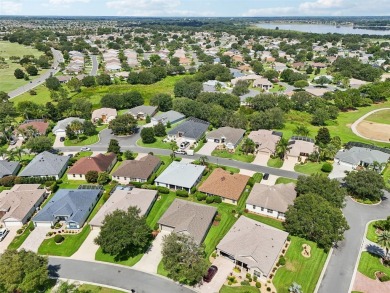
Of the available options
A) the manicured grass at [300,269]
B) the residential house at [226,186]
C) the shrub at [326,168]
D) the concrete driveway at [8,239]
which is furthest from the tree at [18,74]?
the manicured grass at [300,269]

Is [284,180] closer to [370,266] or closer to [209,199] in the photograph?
[209,199]

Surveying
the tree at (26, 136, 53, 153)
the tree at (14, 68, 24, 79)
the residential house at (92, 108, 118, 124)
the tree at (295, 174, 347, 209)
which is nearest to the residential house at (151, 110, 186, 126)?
the residential house at (92, 108, 118, 124)

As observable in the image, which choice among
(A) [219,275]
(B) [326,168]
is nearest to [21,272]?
(A) [219,275]

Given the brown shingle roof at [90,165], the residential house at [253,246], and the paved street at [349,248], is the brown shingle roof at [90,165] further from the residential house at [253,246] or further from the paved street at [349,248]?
the paved street at [349,248]

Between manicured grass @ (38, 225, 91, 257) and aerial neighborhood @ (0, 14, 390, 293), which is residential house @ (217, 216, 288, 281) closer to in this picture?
aerial neighborhood @ (0, 14, 390, 293)

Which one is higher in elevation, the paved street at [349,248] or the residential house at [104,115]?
the paved street at [349,248]

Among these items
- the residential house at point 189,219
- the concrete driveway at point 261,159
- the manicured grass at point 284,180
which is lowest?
the concrete driveway at point 261,159

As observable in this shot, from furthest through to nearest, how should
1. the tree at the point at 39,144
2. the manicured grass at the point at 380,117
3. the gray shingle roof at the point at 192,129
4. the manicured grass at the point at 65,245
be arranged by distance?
the manicured grass at the point at 380,117
the gray shingle roof at the point at 192,129
the tree at the point at 39,144
the manicured grass at the point at 65,245
